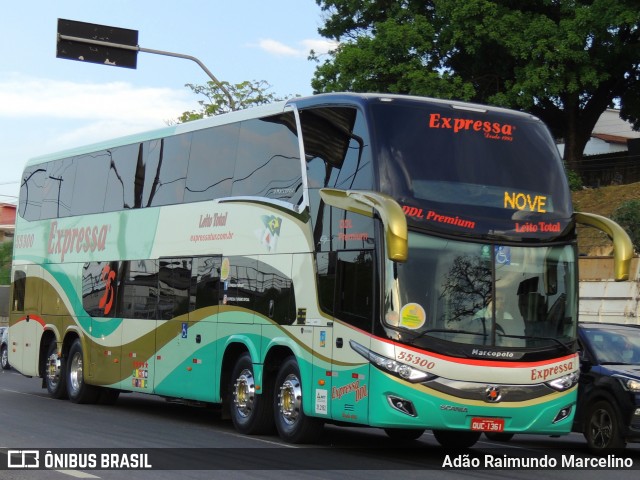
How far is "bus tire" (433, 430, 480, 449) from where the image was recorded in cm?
1595

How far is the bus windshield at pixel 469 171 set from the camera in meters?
14.0

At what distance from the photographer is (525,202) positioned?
14453mm

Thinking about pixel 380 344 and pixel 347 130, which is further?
pixel 347 130

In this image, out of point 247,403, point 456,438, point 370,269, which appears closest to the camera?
point 370,269

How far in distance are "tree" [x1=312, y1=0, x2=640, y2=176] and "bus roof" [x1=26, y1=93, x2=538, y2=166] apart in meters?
19.3

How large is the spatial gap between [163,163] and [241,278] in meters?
3.63

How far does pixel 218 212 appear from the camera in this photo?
1805cm

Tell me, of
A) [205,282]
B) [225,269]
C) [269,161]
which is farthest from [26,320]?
[269,161]

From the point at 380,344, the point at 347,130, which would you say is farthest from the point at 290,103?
the point at 380,344

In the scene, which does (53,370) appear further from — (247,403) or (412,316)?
(412,316)

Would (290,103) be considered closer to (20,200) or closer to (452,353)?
(452,353)

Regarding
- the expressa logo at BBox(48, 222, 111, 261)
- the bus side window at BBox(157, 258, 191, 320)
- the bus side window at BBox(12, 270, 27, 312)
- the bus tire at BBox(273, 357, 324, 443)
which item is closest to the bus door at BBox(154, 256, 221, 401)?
the bus side window at BBox(157, 258, 191, 320)

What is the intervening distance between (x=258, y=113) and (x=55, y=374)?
29.3ft

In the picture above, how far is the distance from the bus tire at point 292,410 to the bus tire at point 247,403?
0.31 meters
